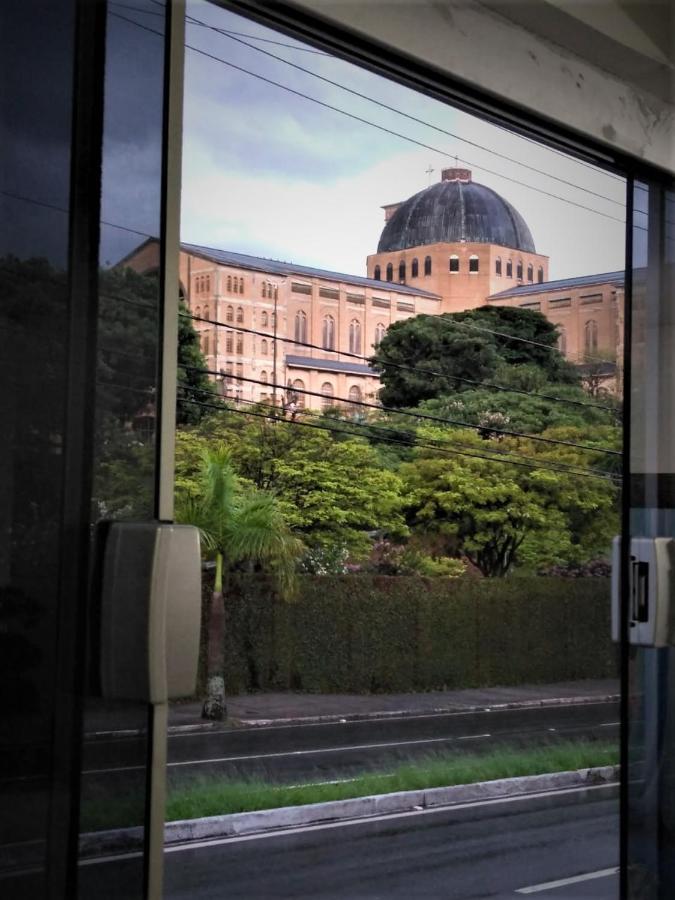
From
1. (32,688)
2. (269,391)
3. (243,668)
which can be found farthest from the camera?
(243,668)

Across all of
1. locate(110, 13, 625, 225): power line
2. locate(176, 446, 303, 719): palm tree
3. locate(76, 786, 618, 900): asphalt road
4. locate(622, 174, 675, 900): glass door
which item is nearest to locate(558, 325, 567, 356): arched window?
locate(110, 13, 625, 225): power line

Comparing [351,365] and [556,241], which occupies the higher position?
[556,241]

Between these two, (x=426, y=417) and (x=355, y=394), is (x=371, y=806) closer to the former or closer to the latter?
(x=426, y=417)

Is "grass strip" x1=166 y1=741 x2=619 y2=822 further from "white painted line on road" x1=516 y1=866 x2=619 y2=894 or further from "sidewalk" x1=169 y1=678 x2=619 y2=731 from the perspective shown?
"white painted line on road" x1=516 y1=866 x2=619 y2=894

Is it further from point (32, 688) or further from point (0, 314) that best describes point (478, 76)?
point (32, 688)

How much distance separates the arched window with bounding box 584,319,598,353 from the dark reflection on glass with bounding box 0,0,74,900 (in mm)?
5054

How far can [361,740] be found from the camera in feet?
24.8

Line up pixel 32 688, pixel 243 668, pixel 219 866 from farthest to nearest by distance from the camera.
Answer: pixel 219 866 < pixel 243 668 < pixel 32 688

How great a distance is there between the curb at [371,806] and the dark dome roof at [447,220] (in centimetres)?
309

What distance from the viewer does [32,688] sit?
694 millimetres

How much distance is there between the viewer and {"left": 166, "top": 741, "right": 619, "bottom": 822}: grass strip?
5629 mm

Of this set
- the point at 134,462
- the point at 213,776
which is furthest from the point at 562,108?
the point at 213,776

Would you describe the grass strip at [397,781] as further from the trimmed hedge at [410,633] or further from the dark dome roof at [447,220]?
the dark dome roof at [447,220]

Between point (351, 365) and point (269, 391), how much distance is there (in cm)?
37
